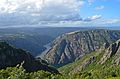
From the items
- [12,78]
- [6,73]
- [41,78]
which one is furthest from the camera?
[41,78]

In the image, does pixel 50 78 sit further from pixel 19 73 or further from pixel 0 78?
pixel 19 73

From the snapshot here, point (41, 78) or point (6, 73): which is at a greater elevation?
point (6, 73)

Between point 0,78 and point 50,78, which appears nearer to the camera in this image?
point 0,78

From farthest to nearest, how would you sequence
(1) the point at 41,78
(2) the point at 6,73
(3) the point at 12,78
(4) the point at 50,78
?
(4) the point at 50,78 → (1) the point at 41,78 → (2) the point at 6,73 → (3) the point at 12,78

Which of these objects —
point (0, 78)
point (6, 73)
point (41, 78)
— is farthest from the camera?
point (41, 78)

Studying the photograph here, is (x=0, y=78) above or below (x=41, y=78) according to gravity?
above

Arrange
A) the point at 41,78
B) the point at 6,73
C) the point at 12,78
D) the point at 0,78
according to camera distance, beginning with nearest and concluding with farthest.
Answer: the point at 12,78 < the point at 0,78 < the point at 6,73 < the point at 41,78

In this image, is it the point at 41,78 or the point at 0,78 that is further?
the point at 41,78

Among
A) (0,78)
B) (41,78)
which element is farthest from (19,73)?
(41,78)

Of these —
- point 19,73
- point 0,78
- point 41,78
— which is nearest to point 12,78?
point 19,73
